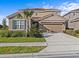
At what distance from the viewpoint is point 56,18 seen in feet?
139

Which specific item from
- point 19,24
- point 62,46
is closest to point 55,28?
point 19,24

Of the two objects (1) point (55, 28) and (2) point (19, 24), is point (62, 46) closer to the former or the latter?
(2) point (19, 24)

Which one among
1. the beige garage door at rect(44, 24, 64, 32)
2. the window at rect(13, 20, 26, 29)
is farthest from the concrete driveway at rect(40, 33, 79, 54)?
the beige garage door at rect(44, 24, 64, 32)

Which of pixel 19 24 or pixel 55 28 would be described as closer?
pixel 19 24

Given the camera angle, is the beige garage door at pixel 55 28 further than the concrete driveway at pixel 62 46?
Yes

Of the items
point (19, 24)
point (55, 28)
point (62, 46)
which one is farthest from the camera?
point (55, 28)

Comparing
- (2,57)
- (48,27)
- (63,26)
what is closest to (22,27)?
(48,27)

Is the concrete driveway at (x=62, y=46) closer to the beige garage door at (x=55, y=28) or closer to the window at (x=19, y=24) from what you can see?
the window at (x=19, y=24)

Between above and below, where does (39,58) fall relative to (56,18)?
below

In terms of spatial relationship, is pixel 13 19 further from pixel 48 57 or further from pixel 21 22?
pixel 48 57

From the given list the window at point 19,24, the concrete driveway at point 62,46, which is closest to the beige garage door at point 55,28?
the window at point 19,24

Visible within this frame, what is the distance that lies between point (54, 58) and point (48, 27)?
1302 inches

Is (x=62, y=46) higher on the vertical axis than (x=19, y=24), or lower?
lower

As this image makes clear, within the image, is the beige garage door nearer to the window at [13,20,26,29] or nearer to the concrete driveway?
the window at [13,20,26,29]
